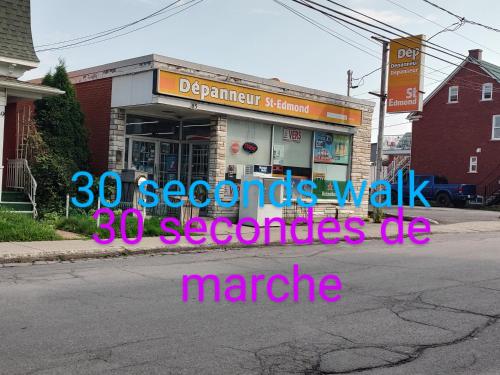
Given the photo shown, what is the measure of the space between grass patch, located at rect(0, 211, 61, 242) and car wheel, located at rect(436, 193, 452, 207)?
93.1 ft

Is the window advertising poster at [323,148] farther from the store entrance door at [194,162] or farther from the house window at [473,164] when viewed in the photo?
the house window at [473,164]

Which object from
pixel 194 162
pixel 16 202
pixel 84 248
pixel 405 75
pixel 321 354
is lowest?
pixel 321 354

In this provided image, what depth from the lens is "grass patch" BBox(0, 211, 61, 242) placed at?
11656mm

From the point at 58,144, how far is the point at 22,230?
440cm

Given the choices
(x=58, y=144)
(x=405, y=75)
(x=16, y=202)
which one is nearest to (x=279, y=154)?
(x=405, y=75)

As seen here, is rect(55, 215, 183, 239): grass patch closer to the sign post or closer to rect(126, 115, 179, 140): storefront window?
rect(126, 115, 179, 140): storefront window

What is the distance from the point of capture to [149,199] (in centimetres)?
1691

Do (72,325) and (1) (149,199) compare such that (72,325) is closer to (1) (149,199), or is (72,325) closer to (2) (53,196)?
(2) (53,196)

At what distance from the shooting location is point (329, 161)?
20.4 metres

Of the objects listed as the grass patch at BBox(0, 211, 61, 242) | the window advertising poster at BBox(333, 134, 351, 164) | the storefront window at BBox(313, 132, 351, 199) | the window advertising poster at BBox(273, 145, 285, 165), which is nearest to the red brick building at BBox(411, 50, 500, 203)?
the window advertising poster at BBox(333, 134, 351, 164)

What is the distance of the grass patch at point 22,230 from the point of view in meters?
11.7

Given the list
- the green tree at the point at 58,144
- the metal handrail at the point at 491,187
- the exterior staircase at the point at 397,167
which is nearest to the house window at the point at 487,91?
the metal handrail at the point at 491,187

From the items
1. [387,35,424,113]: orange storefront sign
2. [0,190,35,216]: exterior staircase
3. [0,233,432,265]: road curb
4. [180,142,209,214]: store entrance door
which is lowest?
[0,233,432,265]: road curb

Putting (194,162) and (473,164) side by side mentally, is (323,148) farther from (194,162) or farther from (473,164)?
(473,164)
